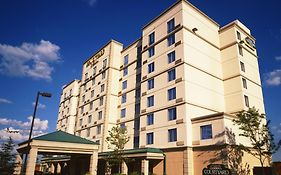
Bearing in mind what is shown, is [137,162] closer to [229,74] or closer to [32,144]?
[32,144]

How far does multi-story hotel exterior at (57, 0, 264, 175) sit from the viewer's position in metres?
30.7

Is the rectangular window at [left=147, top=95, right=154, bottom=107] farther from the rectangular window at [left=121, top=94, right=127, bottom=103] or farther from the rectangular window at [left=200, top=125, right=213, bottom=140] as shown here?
the rectangular window at [left=200, top=125, right=213, bottom=140]

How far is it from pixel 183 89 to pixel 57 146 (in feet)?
58.8

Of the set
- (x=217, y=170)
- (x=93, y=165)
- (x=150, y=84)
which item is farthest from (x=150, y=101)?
(x=217, y=170)

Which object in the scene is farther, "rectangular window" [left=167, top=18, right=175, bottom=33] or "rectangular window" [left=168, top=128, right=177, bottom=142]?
"rectangular window" [left=167, top=18, right=175, bottom=33]

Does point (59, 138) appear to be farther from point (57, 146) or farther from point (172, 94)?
point (172, 94)

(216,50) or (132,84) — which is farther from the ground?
(216,50)

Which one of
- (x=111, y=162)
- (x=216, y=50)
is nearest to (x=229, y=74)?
(x=216, y=50)

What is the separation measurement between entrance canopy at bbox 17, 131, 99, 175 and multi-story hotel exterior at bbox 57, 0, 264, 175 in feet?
23.6

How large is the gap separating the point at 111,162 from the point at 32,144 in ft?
40.2

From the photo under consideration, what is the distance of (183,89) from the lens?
32906mm

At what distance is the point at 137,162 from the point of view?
118 ft

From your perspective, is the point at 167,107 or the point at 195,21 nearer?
the point at 167,107

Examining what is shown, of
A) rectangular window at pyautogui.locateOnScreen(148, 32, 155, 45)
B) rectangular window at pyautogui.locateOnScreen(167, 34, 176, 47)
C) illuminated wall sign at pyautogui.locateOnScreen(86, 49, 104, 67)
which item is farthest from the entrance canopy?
illuminated wall sign at pyautogui.locateOnScreen(86, 49, 104, 67)
